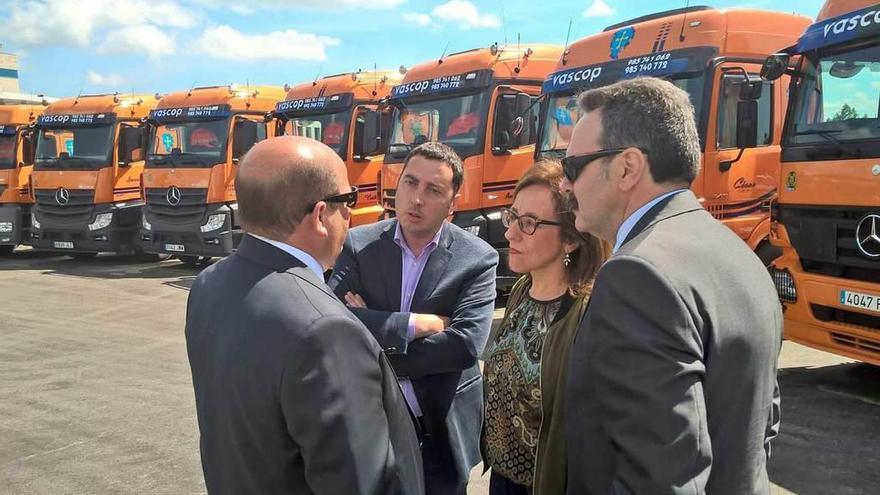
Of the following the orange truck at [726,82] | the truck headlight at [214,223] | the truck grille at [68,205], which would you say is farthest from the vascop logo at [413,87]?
the truck grille at [68,205]

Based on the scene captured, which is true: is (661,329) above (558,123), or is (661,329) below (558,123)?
below

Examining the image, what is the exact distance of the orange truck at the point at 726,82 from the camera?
19.8 ft

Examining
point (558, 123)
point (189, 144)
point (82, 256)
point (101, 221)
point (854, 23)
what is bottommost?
point (82, 256)

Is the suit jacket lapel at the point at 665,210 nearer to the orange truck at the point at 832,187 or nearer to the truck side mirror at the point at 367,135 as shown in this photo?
the orange truck at the point at 832,187

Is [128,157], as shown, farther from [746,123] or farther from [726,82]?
[746,123]

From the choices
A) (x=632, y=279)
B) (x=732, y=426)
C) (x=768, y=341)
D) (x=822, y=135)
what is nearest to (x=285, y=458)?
(x=632, y=279)

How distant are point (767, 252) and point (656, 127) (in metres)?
5.57

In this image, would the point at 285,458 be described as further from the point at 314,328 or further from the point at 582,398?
the point at 582,398

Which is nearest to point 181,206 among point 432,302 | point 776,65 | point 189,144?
point 189,144

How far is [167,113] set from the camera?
12.5m

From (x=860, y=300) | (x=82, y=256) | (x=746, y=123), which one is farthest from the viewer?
(x=82, y=256)

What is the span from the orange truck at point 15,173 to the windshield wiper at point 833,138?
14.7 metres

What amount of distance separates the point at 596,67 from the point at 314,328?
617cm

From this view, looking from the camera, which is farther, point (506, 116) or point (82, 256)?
point (82, 256)
